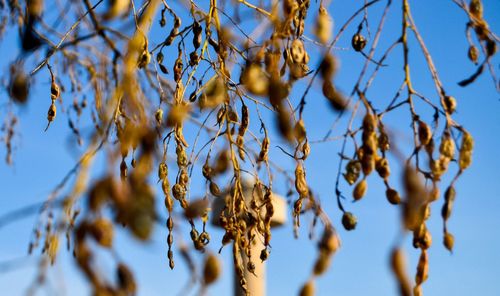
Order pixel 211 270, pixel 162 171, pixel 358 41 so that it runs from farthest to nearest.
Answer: pixel 162 171, pixel 358 41, pixel 211 270

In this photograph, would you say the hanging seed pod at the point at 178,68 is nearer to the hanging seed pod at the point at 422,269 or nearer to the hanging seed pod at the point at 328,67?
the hanging seed pod at the point at 328,67

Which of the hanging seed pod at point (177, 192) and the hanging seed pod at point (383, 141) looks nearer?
the hanging seed pod at point (383, 141)

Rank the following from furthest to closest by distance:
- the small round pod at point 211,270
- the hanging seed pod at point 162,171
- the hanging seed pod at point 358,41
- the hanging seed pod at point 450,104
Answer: the hanging seed pod at point 162,171 < the hanging seed pod at point 358,41 < the hanging seed pod at point 450,104 < the small round pod at point 211,270

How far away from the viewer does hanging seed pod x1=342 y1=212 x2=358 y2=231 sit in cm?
80

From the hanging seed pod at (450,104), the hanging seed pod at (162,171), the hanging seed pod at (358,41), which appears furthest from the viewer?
the hanging seed pod at (162,171)

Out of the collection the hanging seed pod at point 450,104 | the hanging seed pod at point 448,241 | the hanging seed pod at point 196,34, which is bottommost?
the hanging seed pod at point 448,241

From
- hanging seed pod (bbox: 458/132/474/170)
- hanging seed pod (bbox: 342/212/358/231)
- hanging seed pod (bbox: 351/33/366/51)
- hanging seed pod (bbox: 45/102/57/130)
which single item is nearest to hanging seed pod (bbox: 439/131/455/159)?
hanging seed pod (bbox: 458/132/474/170)

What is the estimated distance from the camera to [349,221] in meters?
0.80

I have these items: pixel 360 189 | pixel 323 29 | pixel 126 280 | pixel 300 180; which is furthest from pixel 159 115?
pixel 126 280

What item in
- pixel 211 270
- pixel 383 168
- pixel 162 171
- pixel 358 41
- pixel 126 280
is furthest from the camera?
pixel 162 171

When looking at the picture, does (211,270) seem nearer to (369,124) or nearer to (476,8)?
(369,124)

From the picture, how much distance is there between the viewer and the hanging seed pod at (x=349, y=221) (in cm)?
80

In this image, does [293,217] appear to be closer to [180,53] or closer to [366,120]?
[180,53]

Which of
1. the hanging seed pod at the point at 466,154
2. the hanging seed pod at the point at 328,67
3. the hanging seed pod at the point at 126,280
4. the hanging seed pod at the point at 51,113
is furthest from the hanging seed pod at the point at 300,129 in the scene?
the hanging seed pod at the point at 51,113
